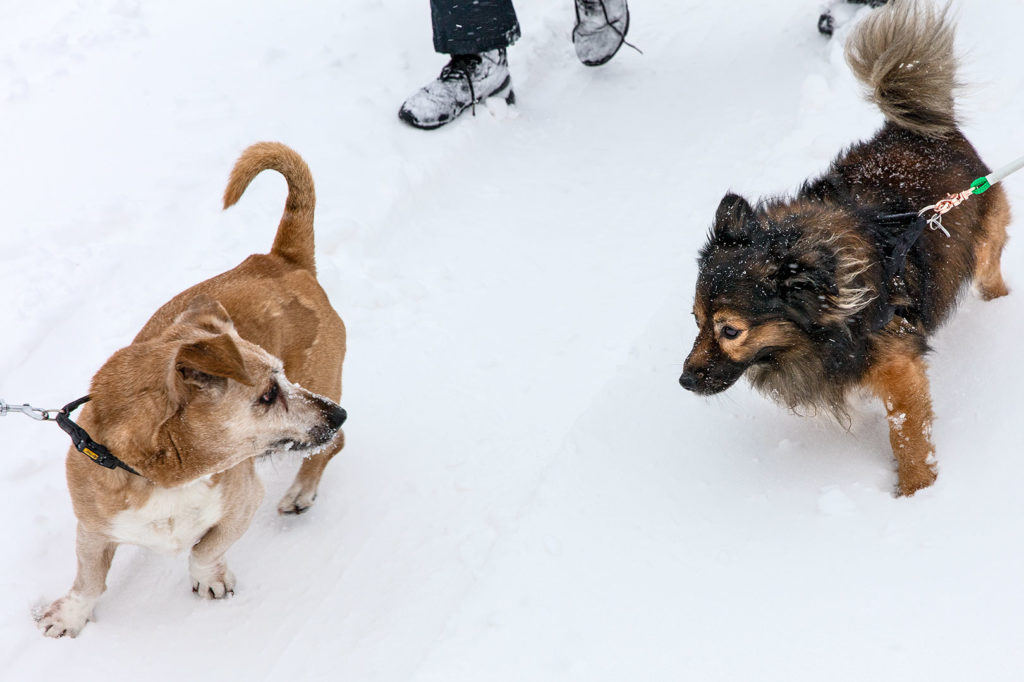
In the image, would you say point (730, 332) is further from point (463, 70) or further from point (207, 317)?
point (463, 70)

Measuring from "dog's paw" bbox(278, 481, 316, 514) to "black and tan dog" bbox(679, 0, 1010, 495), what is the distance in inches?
63.8

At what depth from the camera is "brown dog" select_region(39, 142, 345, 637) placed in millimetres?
2527

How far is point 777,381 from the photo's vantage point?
3.44 m

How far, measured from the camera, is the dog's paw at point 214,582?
9.91 feet

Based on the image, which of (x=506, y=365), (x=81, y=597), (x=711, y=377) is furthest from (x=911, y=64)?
(x=81, y=597)

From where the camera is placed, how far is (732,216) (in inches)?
128

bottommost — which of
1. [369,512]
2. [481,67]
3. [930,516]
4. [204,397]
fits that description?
[369,512]

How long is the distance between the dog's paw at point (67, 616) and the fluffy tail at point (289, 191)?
4.81ft

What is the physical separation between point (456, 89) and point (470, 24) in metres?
0.42

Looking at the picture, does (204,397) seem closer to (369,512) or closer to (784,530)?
(369,512)

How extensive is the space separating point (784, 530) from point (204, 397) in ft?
7.03

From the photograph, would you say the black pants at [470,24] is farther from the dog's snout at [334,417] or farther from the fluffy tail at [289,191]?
the dog's snout at [334,417]

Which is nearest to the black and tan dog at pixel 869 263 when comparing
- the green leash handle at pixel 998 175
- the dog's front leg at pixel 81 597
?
the green leash handle at pixel 998 175

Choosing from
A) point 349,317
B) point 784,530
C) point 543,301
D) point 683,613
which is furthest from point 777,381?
point 349,317
